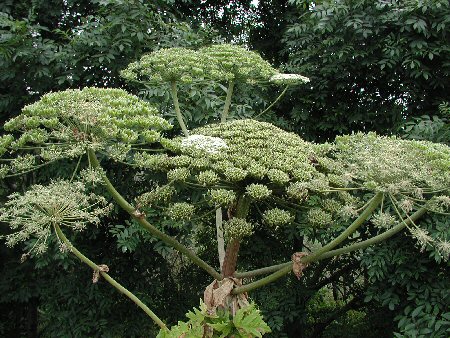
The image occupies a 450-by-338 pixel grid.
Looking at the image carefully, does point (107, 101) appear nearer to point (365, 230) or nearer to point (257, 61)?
point (257, 61)

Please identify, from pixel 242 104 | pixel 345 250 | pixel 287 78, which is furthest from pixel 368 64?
pixel 345 250

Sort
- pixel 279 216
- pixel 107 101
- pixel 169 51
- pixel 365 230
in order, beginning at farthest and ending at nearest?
pixel 365 230 < pixel 169 51 < pixel 107 101 < pixel 279 216

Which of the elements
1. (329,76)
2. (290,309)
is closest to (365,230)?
(290,309)

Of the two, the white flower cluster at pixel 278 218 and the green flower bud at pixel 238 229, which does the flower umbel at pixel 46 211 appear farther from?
the white flower cluster at pixel 278 218

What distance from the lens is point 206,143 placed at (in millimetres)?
3438

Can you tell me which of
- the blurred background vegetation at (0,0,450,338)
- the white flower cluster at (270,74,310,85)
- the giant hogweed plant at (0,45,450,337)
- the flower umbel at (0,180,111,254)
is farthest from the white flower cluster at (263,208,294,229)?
the blurred background vegetation at (0,0,450,338)

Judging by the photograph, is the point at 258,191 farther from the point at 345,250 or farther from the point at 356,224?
the point at 345,250

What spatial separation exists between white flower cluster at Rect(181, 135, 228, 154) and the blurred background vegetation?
2226mm

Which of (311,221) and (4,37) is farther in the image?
(4,37)

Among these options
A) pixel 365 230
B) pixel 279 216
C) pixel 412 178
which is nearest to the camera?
pixel 412 178

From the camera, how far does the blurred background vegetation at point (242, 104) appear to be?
19.6 ft

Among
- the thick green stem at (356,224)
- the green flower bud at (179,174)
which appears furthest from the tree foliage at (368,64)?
the green flower bud at (179,174)

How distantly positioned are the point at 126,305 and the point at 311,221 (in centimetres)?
449

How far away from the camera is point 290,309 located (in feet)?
21.9
